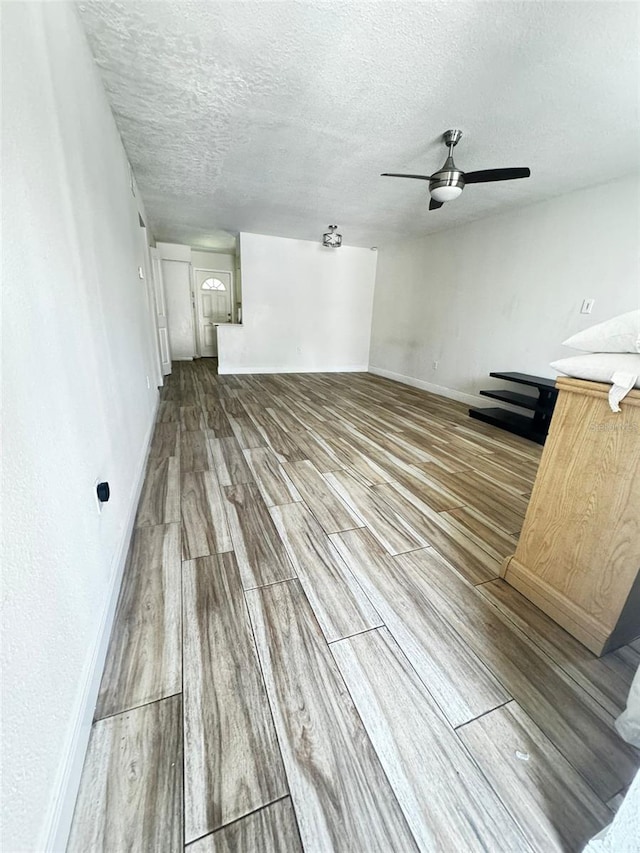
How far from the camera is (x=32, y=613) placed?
2.07ft

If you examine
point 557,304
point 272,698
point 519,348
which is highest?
point 557,304

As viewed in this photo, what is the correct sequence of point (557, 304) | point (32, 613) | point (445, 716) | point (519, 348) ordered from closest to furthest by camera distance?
point (32, 613), point (445, 716), point (557, 304), point (519, 348)

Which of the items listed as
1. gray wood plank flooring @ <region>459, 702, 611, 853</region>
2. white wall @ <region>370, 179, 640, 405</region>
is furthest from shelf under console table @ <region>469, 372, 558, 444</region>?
gray wood plank flooring @ <region>459, 702, 611, 853</region>

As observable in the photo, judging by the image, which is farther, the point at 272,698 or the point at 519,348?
the point at 519,348

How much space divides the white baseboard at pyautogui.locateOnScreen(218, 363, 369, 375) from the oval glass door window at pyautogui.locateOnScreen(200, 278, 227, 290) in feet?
9.83

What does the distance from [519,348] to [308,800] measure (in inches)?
170

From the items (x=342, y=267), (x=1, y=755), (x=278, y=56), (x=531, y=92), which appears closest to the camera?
(x=1, y=755)

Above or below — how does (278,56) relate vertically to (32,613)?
above

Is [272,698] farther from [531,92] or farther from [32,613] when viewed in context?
[531,92]

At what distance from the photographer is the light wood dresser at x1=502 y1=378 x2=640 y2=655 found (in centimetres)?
100

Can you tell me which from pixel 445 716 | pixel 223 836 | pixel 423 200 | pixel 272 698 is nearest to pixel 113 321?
pixel 272 698

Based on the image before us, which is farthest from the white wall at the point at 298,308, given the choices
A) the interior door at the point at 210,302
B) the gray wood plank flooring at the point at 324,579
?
the gray wood plank flooring at the point at 324,579

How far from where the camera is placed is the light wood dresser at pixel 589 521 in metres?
1.00

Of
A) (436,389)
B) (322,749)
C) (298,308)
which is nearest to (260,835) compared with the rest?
(322,749)
